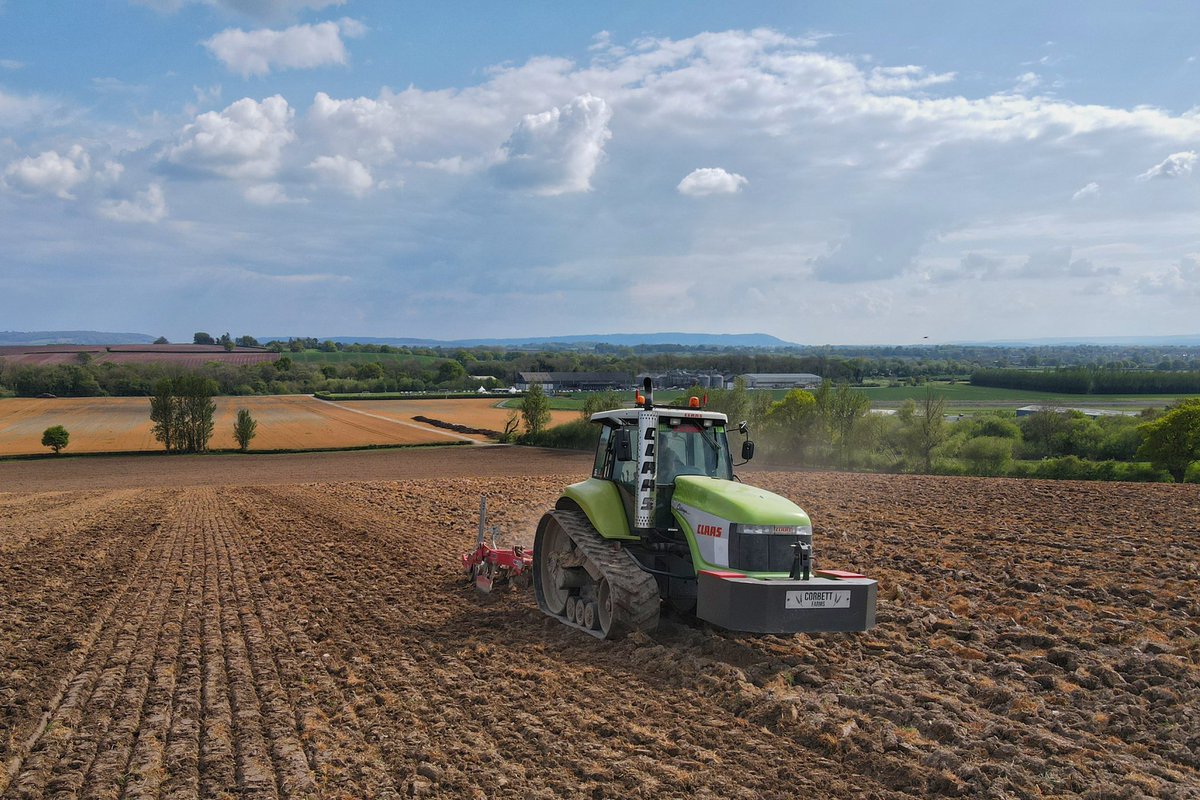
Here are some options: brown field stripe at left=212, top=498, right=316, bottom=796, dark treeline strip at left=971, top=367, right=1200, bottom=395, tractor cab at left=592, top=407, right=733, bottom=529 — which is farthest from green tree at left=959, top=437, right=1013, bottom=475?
dark treeline strip at left=971, top=367, right=1200, bottom=395

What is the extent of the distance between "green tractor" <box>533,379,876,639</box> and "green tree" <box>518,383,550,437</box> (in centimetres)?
5259

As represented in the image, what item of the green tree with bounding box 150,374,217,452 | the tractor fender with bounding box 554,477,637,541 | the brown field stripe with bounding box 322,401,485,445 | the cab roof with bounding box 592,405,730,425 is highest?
the cab roof with bounding box 592,405,730,425

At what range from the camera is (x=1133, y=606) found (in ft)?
37.8

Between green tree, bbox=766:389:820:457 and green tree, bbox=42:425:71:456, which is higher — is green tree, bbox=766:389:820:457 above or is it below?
above

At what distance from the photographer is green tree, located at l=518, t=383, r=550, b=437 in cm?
6412

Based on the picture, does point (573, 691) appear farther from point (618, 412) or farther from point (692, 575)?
point (618, 412)

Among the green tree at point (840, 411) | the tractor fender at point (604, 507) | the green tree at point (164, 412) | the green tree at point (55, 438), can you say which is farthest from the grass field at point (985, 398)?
the tractor fender at point (604, 507)

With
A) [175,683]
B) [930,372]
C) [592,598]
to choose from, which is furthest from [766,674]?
[930,372]

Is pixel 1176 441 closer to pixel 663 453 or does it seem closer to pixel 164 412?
pixel 663 453

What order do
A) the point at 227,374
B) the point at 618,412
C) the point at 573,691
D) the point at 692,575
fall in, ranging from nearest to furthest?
the point at 573,691, the point at 692,575, the point at 618,412, the point at 227,374

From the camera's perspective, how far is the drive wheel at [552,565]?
10836mm

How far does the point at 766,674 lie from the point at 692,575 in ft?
5.47

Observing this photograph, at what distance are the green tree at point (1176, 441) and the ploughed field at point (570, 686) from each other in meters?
24.3

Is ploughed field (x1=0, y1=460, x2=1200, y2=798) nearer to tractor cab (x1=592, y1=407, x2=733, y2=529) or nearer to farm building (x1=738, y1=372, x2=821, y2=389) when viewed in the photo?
tractor cab (x1=592, y1=407, x2=733, y2=529)
